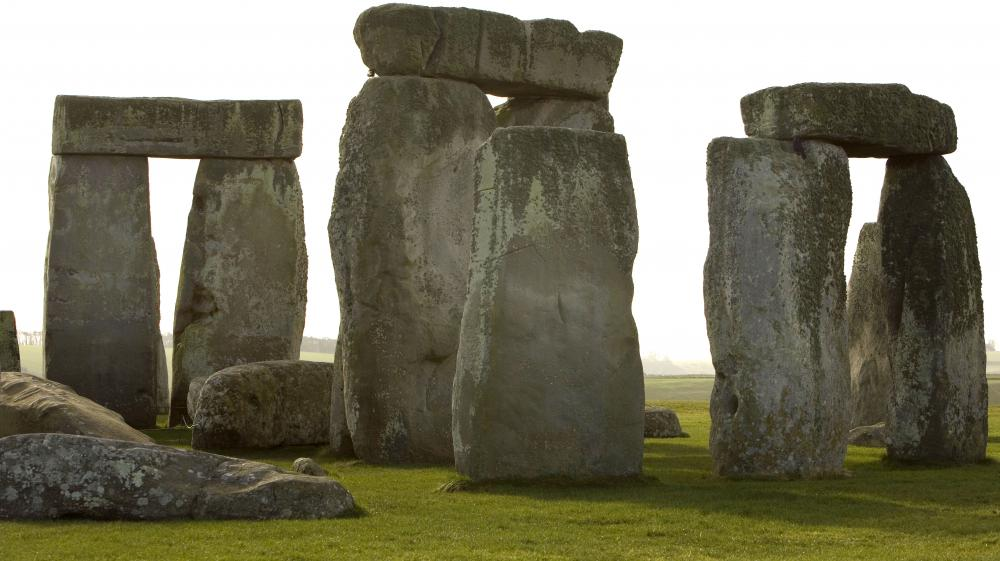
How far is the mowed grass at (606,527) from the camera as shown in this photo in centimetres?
1062

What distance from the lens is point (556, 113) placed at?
20375mm

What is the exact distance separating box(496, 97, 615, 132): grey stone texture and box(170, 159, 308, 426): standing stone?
5.79 metres

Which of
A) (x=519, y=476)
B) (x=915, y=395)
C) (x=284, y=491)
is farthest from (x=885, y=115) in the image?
(x=284, y=491)

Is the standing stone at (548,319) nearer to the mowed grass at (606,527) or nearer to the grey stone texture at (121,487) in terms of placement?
the mowed grass at (606,527)

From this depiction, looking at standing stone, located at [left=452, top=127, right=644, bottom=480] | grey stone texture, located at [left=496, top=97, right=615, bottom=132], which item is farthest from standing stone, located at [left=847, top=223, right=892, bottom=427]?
standing stone, located at [left=452, top=127, right=644, bottom=480]

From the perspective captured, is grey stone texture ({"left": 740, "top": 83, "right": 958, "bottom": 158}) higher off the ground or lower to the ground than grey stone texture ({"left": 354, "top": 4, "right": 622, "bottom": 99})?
lower

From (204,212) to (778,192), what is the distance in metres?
12.7

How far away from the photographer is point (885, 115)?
15633 millimetres

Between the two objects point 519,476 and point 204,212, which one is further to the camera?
point 204,212

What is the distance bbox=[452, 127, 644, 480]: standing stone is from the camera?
45.3 ft

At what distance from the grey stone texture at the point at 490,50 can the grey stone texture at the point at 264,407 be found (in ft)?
12.0

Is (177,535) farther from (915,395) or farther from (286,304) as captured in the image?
(286,304)

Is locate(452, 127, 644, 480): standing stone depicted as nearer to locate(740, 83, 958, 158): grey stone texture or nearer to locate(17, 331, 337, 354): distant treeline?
locate(740, 83, 958, 158): grey stone texture

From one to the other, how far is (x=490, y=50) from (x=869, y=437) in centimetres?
614
